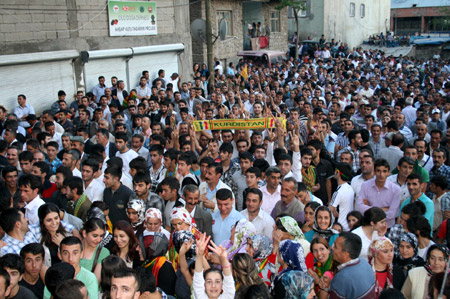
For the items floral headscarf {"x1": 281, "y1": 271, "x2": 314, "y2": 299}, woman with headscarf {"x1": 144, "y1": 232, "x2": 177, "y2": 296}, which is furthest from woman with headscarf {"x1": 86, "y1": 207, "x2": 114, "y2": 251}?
floral headscarf {"x1": 281, "y1": 271, "x2": 314, "y2": 299}

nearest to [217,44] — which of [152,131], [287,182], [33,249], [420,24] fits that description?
[152,131]

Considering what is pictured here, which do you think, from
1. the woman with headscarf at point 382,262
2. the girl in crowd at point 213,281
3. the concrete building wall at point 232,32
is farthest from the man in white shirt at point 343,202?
the concrete building wall at point 232,32

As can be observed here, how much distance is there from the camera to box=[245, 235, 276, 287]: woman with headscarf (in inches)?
181

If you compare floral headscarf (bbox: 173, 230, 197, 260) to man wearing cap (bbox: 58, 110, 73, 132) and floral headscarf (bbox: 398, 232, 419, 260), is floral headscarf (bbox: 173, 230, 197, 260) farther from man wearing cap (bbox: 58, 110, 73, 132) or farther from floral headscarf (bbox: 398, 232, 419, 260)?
man wearing cap (bbox: 58, 110, 73, 132)

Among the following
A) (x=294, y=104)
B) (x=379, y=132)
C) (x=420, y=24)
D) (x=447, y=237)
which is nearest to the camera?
(x=447, y=237)

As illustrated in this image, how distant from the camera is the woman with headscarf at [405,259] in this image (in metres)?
4.70

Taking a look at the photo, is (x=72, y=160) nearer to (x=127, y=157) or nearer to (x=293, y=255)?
(x=127, y=157)

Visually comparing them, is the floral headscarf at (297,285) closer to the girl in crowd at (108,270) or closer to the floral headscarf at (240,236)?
the floral headscarf at (240,236)

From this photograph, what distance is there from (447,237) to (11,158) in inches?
241

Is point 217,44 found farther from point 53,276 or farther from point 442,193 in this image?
point 53,276

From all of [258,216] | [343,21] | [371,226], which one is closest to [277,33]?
[343,21]

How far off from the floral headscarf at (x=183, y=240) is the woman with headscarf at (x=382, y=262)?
163cm

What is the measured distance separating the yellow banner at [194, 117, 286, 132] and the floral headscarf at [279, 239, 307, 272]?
4040 mm

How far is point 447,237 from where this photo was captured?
5.64m
